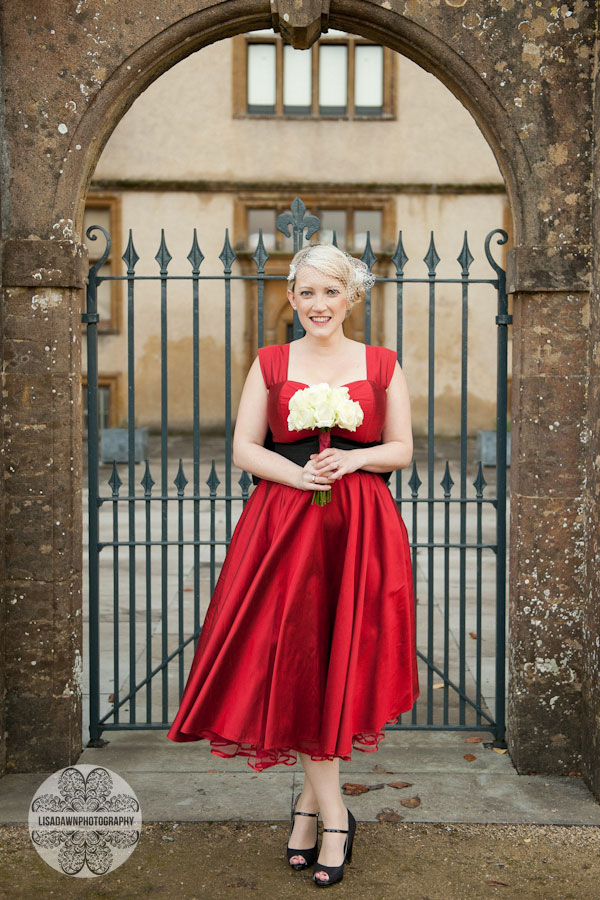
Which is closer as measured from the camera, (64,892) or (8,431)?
(64,892)

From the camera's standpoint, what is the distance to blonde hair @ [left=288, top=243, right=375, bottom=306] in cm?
300

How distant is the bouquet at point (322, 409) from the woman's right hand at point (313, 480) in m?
0.13

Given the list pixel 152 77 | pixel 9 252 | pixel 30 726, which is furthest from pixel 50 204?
pixel 30 726

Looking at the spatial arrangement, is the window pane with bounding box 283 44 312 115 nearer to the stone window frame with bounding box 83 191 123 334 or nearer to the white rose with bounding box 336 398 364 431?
the stone window frame with bounding box 83 191 123 334

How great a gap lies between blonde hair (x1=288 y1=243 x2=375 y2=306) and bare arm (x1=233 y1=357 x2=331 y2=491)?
37 centimetres

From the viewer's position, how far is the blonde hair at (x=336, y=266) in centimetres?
300

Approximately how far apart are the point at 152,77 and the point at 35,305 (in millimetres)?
1100

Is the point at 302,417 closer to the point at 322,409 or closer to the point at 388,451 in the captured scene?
the point at 322,409

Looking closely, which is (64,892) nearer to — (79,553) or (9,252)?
(79,553)

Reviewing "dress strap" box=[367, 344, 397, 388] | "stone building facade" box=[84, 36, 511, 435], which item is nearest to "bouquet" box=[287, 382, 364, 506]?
"dress strap" box=[367, 344, 397, 388]

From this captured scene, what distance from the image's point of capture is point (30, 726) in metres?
3.89

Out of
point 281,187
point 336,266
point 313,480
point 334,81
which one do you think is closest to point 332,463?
point 313,480

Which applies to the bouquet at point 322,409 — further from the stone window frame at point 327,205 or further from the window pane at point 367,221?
the window pane at point 367,221

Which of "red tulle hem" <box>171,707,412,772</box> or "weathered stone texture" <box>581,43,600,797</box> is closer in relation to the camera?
"red tulle hem" <box>171,707,412,772</box>
